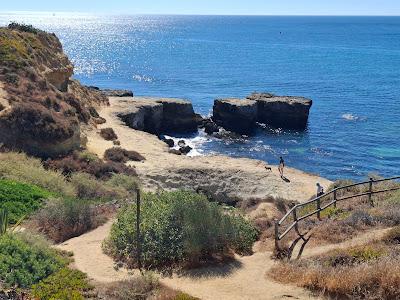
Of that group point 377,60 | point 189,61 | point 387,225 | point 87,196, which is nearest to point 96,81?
point 189,61

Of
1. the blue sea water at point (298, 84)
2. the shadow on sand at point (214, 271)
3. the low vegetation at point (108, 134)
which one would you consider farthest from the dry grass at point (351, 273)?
the low vegetation at point (108, 134)

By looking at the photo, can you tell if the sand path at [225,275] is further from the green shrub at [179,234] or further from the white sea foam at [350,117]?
the white sea foam at [350,117]

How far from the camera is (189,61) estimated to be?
113812 millimetres

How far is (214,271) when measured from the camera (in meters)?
14.6

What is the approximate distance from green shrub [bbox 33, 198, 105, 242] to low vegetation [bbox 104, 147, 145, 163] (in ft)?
50.3

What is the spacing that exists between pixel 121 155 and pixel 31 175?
10456 millimetres

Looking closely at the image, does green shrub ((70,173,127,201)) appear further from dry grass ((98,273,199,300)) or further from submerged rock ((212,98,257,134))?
submerged rock ((212,98,257,134))

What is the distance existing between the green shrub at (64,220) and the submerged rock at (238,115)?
36.8 metres

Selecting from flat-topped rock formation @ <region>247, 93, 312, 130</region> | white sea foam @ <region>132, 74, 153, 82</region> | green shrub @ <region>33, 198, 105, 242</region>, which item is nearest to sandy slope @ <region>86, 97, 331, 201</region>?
green shrub @ <region>33, 198, 105, 242</region>

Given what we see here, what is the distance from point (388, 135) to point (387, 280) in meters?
43.7

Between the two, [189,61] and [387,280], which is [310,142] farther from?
[189,61]

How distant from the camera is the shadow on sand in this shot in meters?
14.3

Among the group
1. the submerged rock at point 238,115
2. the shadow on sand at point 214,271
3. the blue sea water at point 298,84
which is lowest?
the blue sea water at point 298,84

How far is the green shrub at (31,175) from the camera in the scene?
24.5m
